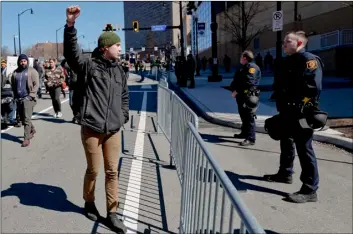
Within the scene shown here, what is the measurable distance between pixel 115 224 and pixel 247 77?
427 centimetres

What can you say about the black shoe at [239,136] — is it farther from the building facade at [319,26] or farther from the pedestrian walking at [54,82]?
the building facade at [319,26]

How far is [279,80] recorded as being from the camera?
4805mm

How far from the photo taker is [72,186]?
5.25 meters

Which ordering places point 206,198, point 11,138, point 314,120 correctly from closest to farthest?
1. point 206,198
2. point 314,120
3. point 11,138

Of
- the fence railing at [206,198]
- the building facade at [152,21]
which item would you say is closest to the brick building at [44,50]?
the building facade at [152,21]

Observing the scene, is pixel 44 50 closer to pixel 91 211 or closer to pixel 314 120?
pixel 91 211

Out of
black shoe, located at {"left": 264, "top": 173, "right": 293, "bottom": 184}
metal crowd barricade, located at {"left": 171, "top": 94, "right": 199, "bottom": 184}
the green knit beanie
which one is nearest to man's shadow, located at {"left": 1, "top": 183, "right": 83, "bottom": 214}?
metal crowd barricade, located at {"left": 171, "top": 94, "right": 199, "bottom": 184}

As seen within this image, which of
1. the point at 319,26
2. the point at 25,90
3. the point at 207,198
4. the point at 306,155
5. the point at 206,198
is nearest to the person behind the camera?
the point at 206,198

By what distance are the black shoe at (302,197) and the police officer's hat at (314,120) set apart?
0.79 m

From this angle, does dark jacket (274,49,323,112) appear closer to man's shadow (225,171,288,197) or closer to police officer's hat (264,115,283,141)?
police officer's hat (264,115,283,141)

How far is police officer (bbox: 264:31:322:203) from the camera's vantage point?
4.48 meters

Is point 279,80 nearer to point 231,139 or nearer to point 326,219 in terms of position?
point 326,219

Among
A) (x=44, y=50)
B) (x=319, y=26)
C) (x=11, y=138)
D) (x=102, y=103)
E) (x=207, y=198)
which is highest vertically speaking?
(x=44, y=50)

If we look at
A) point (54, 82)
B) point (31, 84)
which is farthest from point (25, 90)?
point (54, 82)
